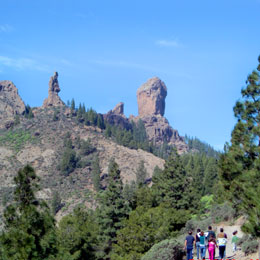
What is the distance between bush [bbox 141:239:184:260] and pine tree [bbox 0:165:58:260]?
6.65 m

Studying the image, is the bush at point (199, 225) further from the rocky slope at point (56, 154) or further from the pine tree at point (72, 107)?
the pine tree at point (72, 107)

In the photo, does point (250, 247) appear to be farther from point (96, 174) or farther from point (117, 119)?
point (117, 119)

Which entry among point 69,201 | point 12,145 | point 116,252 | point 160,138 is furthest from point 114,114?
point 116,252

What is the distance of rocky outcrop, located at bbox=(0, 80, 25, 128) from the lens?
131250 millimetres

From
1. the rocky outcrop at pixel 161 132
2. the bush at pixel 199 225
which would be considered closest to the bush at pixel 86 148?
the rocky outcrop at pixel 161 132

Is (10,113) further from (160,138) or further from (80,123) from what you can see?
(160,138)

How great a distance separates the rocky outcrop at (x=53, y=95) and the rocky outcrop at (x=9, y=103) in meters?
9.81

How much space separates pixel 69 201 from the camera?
90.9 meters

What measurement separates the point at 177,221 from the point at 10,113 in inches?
→ 4221

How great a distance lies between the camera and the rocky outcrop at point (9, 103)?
13125 centimetres

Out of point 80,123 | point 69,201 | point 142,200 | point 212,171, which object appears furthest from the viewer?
point 80,123

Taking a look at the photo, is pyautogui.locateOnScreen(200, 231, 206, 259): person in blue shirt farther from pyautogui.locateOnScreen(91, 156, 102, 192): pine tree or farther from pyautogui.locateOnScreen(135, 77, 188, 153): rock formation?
pyautogui.locateOnScreen(135, 77, 188, 153): rock formation

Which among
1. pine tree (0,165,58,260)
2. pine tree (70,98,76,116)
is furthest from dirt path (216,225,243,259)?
pine tree (70,98,76,116)

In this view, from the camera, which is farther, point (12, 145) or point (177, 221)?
point (12, 145)
